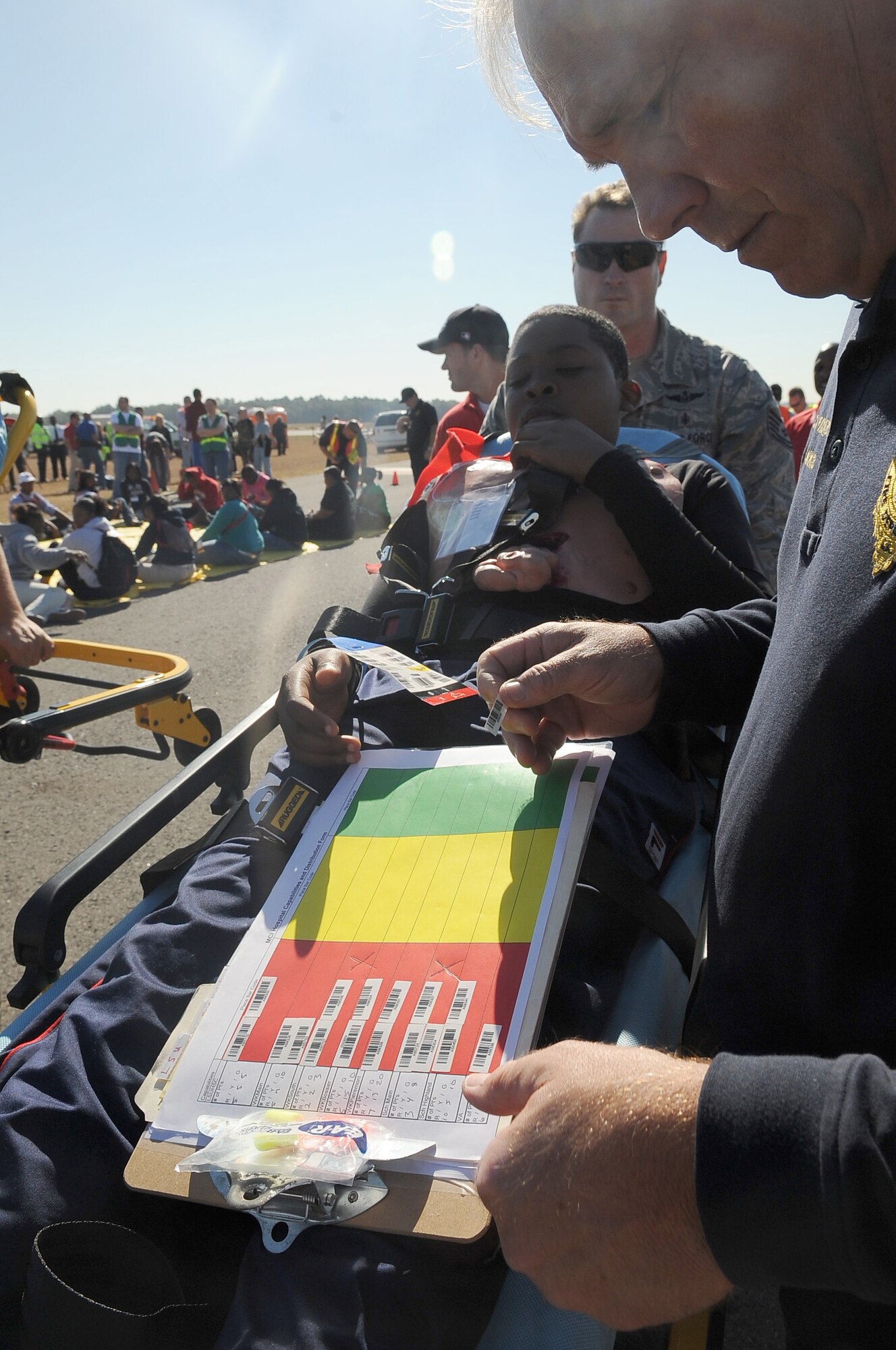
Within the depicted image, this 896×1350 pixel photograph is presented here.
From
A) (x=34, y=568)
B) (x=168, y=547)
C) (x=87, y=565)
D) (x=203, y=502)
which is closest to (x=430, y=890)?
(x=34, y=568)

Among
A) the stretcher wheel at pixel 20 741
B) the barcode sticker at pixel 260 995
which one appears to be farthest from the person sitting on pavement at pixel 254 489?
the barcode sticker at pixel 260 995

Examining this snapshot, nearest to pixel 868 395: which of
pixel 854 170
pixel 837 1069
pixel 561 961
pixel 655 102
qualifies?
pixel 854 170

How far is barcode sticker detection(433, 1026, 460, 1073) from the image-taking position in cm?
95

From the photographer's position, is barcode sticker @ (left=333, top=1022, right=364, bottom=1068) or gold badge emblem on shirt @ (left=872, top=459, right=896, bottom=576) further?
barcode sticker @ (left=333, top=1022, right=364, bottom=1068)

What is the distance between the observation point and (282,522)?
11242 millimetres

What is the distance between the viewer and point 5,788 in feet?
12.4

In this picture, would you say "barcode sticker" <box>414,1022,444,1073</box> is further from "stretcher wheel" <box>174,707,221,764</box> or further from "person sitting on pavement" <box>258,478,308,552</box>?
"person sitting on pavement" <box>258,478,308,552</box>

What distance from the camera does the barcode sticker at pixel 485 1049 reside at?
37.0 inches

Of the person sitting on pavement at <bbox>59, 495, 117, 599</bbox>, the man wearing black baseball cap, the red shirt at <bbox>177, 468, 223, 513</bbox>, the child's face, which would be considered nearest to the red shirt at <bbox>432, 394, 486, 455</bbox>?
the man wearing black baseball cap

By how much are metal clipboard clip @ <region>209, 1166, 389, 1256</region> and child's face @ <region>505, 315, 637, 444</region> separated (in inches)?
69.7

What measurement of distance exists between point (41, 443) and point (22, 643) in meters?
22.8

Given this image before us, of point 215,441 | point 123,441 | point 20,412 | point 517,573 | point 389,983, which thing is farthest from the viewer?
point 215,441

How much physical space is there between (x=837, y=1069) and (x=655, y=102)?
1.00 metres

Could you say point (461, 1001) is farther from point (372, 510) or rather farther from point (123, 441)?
point (123, 441)
